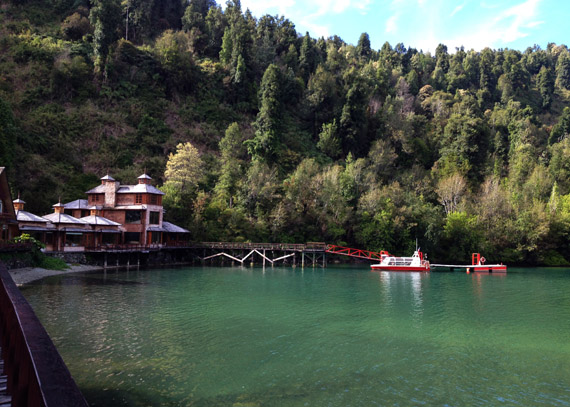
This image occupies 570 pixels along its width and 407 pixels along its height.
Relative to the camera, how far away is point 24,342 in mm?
3580

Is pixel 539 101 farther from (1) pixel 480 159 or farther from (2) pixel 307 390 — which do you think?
(2) pixel 307 390

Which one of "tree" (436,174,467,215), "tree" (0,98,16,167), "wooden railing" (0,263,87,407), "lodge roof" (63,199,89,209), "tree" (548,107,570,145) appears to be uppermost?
"tree" (548,107,570,145)

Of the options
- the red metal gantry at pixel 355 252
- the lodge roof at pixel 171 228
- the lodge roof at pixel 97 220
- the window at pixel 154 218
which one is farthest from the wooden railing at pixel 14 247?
the red metal gantry at pixel 355 252

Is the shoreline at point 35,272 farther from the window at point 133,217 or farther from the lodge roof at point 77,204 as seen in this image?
the lodge roof at point 77,204

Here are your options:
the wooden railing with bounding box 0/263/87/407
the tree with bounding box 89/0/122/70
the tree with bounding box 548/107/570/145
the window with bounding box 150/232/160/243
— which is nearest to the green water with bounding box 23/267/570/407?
the wooden railing with bounding box 0/263/87/407

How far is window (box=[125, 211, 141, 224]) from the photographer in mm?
46088

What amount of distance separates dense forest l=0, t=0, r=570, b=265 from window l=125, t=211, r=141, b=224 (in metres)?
5.76

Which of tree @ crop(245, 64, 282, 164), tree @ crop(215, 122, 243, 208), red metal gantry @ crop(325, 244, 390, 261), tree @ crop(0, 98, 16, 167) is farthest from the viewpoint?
tree @ crop(245, 64, 282, 164)

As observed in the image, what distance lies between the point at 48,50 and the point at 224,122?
29680 millimetres

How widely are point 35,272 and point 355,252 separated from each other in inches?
1414

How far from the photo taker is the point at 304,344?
16188mm

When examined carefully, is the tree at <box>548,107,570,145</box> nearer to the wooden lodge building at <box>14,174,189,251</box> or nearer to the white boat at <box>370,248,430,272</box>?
the white boat at <box>370,248,430,272</box>

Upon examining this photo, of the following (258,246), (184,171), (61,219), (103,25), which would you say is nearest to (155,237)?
(61,219)

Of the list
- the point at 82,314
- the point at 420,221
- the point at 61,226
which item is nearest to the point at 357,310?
the point at 82,314
